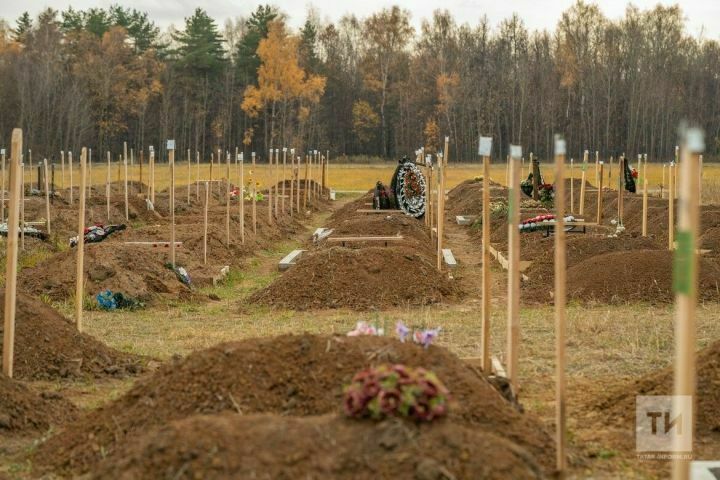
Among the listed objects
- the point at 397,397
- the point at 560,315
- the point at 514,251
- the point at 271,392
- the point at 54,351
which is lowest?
the point at 54,351

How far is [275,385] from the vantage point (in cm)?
663

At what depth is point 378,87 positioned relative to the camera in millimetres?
75000

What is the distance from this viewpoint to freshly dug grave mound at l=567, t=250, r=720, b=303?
46.5 feet

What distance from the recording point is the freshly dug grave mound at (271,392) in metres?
6.38

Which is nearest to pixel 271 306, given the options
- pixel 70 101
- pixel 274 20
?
pixel 70 101

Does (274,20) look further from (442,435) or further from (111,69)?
(442,435)

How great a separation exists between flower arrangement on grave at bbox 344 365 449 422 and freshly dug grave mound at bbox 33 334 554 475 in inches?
35.3

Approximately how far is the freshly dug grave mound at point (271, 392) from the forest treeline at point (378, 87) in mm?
59895

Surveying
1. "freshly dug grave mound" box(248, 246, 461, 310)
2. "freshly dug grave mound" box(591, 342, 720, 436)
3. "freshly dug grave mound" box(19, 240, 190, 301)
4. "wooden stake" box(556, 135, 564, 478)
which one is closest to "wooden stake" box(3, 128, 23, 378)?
"wooden stake" box(556, 135, 564, 478)

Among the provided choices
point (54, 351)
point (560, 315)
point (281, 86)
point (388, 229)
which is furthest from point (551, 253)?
point (281, 86)

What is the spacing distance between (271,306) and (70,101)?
5539 centimetres

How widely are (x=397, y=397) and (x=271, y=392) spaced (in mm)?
1540

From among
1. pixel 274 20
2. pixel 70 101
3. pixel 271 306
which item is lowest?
pixel 271 306
